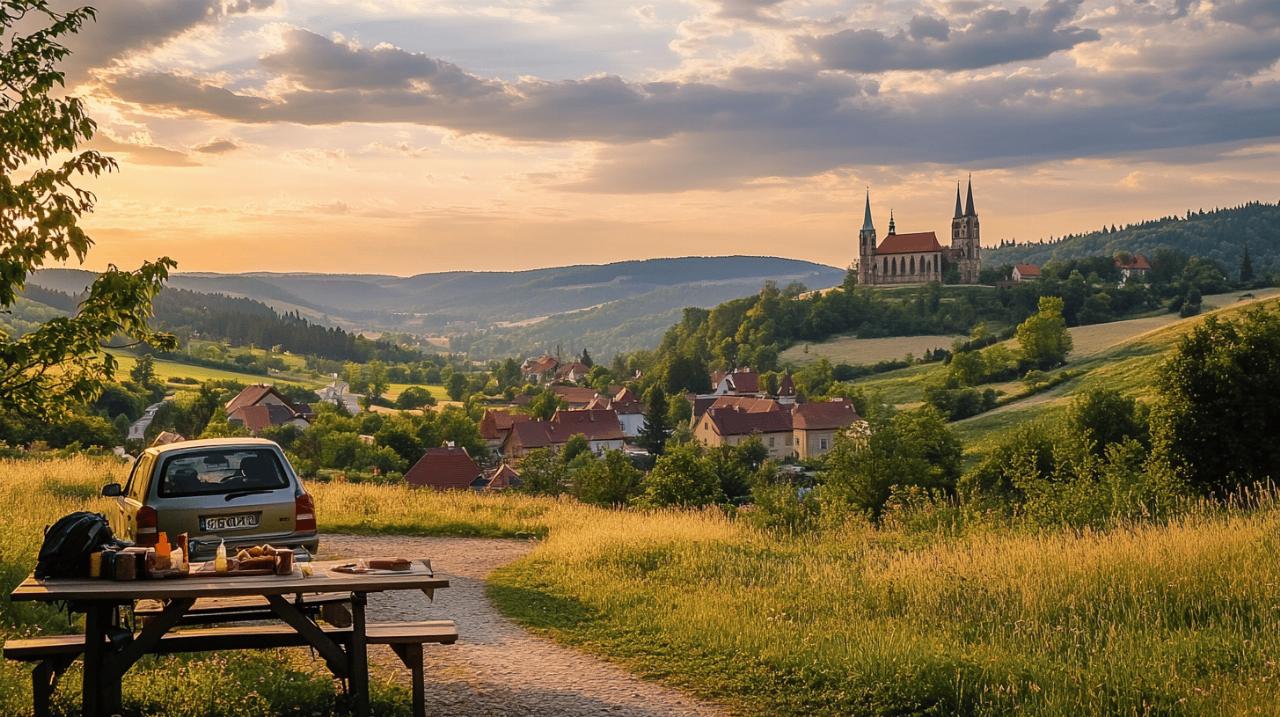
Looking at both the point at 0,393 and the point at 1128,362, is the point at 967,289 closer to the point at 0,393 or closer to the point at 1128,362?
the point at 1128,362

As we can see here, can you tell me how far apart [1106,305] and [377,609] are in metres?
147

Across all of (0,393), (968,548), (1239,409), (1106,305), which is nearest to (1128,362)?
(1106,305)

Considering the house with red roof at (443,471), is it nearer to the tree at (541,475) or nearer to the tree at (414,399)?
the tree at (541,475)

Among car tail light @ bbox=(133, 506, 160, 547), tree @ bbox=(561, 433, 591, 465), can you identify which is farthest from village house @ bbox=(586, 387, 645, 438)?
car tail light @ bbox=(133, 506, 160, 547)

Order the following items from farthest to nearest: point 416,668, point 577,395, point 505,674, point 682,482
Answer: point 577,395 → point 682,482 → point 505,674 → point 416,668

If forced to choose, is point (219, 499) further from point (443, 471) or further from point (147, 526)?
point (443, 471)

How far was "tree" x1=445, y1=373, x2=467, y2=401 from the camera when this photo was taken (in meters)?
156

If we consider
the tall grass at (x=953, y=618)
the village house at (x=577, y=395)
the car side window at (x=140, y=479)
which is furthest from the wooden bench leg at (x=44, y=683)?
the village house at (x=577, y=395)

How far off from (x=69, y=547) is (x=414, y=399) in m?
134

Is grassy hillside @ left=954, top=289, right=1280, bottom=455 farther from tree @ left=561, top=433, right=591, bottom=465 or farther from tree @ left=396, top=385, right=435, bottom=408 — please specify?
tree @ left=396, top=385, right=435, bottom=408

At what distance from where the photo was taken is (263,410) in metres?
98.2

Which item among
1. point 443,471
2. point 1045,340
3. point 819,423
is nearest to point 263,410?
point 443,471

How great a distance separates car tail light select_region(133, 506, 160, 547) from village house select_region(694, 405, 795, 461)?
332 feet

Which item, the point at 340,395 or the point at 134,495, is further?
the point at 340,395
